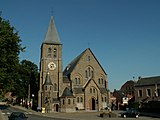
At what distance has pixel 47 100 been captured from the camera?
59500 millimetres

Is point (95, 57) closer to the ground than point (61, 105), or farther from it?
farther from it

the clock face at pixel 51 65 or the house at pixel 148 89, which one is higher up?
the clock face at pixel 51 65

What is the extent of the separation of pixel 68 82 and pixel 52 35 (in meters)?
13.7

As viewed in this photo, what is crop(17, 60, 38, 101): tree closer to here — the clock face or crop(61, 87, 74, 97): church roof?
the clock face

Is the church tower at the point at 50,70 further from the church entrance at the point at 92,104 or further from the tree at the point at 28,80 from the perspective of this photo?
the tree at the point at 28,80

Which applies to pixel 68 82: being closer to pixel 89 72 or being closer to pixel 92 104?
pixel 89 72

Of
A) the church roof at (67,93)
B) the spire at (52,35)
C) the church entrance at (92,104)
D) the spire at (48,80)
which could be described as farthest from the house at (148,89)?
the spire at (52,35)

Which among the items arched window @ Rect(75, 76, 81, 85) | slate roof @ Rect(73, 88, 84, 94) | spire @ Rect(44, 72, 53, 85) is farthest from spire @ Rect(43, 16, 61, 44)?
slate roof @ Rect(73, 88, 84, 94)

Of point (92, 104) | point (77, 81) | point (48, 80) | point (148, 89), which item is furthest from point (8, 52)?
point (148, 89)

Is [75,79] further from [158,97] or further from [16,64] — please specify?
[16,64]

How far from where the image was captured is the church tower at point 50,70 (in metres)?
59.7

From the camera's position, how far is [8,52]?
1288 inches

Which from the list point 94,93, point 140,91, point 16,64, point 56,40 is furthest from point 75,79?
point 16,64

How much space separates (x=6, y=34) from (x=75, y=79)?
35.3 meters
